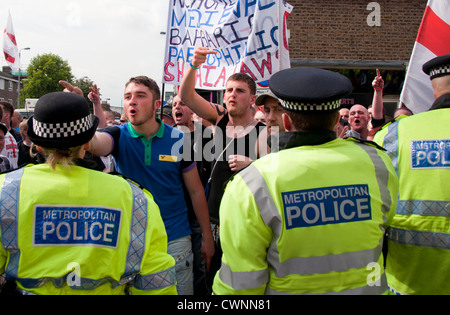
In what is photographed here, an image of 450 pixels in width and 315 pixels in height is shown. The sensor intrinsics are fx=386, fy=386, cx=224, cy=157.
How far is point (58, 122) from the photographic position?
1.77m

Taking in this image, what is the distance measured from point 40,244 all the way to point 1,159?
254 cm

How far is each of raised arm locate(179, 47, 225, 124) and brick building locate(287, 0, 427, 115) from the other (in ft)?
24.8

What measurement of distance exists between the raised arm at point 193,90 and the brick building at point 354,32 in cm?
757

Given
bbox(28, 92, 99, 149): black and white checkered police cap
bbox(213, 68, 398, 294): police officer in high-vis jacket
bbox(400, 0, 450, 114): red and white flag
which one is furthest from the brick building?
bbox(28, 92, 99, 149): black and white checkered police cap

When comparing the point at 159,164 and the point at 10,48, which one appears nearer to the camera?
the point at 159,164

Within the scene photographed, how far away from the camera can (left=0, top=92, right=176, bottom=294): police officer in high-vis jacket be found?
1.65 metres

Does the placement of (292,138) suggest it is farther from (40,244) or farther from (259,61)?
(259,61)

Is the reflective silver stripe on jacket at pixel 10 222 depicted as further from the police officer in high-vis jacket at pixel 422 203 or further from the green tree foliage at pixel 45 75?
the green tree foliage at pixel 45 75

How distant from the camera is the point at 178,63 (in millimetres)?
4645

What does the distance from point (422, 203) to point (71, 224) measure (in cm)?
190

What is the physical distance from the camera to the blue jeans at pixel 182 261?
2.99m

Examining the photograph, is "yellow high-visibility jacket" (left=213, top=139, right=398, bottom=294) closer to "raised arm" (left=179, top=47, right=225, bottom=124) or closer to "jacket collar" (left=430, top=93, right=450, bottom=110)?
"jacket collar" (left=430, top=93, right=450, bottom=110)

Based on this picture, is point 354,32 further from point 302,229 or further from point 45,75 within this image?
point 45,75

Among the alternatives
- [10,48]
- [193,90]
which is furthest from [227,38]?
[10,48]
